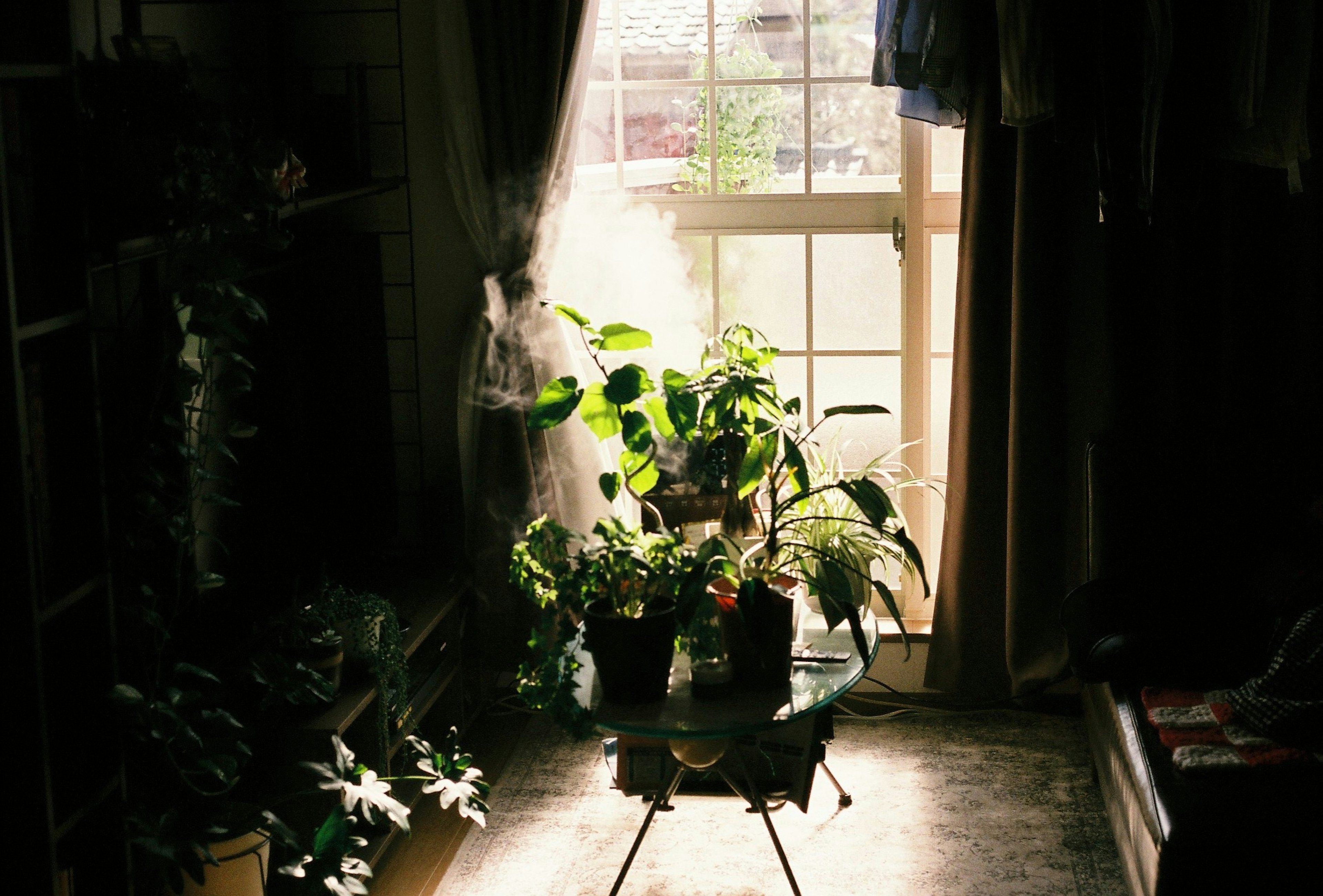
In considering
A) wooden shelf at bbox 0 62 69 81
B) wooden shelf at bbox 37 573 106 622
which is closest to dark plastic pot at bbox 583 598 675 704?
wooden shelf at bbox 37 573 106 622

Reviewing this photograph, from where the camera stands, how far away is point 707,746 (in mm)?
2330

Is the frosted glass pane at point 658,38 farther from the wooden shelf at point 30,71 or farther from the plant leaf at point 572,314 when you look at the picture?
the wooden shelf at point 30,71

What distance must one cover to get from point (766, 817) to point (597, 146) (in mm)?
1895

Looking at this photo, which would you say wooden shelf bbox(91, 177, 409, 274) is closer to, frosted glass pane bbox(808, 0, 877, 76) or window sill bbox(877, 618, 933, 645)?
frosted glass pane bbox(808, 0, 877, 76)

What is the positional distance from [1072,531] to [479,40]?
6.48 feet

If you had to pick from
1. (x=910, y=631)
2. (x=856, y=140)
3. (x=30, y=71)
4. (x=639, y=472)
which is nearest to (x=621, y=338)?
(x=639, y=472)

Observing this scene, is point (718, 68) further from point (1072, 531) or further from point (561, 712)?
point (561, 712)

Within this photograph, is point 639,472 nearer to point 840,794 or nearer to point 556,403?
point 556,403

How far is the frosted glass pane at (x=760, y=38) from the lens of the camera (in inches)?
133

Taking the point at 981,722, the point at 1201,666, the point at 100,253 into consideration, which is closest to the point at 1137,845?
the point at 1201,666

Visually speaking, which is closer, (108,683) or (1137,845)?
(108,683)

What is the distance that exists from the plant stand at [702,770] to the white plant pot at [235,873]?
66 cm

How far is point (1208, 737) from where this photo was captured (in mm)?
2385

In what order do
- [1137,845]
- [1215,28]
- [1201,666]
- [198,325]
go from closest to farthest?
[198,325] < [1137,845] < [1201,666] < [1215,28]
